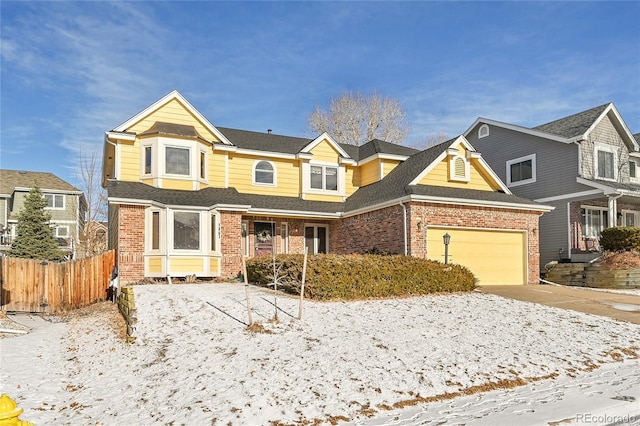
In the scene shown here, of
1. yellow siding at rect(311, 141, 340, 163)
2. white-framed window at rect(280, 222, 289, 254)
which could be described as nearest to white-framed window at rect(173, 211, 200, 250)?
white-framed window at rect(280, 222, 289, 254)

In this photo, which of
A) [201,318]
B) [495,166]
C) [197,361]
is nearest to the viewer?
[197,361]

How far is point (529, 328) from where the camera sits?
9531 mm

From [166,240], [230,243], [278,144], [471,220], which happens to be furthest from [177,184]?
[471,220]

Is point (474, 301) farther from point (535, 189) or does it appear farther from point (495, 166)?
point (495, 166)

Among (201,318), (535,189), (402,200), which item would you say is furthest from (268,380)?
(535,189)

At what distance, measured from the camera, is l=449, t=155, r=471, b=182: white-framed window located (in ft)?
60.8

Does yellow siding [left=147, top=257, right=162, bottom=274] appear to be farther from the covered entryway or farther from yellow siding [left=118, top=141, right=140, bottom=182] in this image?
the covered entryway

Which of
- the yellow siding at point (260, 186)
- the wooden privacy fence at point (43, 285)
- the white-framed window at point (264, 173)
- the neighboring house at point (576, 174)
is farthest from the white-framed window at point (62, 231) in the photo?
the neighboring house at point (576, 174)

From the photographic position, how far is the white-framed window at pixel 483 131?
2607 centimetres

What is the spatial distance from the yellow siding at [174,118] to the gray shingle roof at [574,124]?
16.0m

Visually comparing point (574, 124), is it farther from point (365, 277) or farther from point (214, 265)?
point (214, 265)

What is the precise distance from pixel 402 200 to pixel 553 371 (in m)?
9.36

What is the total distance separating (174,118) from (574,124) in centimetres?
1839

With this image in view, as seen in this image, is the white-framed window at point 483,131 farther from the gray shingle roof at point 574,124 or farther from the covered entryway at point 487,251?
the covered entryway at point 487,251
